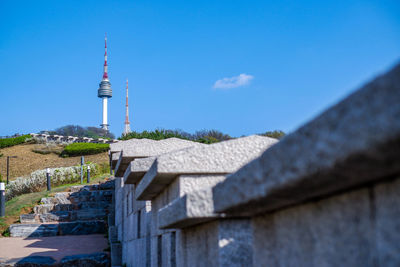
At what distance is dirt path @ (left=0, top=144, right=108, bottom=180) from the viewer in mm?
31469

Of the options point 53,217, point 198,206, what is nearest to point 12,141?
point 53,217

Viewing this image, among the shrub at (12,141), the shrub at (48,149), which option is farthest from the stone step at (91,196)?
the shrub at (12,141)

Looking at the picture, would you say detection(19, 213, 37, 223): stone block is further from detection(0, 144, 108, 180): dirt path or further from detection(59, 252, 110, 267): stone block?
detection(0, 144, 108, 180): dirt path

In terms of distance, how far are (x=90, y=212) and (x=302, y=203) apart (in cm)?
1191

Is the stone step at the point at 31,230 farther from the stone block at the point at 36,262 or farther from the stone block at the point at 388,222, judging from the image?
the stone block at the point at 388,222

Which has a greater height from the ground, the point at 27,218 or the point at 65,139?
the point at 65,139

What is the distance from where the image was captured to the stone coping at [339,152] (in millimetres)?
739

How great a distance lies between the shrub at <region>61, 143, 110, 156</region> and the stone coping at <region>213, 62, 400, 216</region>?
3237cm

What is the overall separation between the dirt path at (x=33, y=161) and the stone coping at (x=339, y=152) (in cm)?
2979

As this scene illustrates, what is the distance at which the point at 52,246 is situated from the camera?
9086mm

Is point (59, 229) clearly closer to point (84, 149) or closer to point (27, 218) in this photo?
point (27, 218)

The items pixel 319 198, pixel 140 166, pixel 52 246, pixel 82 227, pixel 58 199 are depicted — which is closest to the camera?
pixel 319 198

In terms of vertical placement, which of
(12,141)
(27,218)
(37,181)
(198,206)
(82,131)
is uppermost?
(82,131)

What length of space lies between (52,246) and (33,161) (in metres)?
27.4
